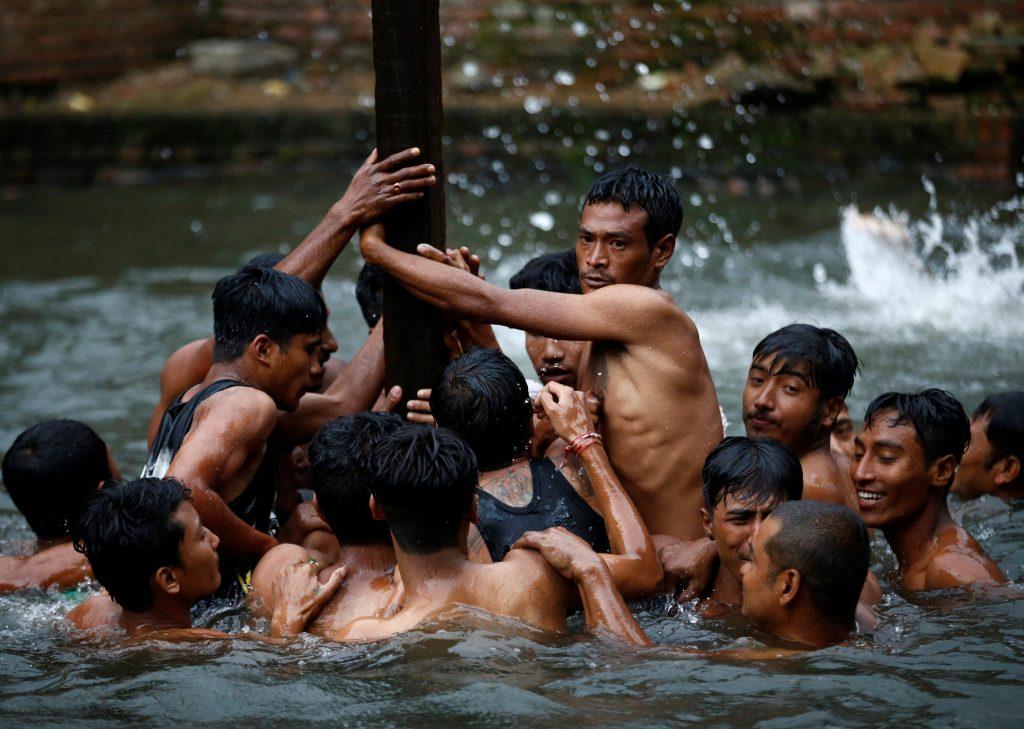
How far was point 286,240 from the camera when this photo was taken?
10.7 metres

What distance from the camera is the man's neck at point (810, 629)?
3744mm

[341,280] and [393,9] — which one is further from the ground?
[393,9]

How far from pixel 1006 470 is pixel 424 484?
115 inches

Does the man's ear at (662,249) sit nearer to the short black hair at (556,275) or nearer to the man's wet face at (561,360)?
the man's wet face at (561,360)

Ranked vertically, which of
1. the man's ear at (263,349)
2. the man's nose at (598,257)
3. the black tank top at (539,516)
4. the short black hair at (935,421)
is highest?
the man's nose at (598,257)

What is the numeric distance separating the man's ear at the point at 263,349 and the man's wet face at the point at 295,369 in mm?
24

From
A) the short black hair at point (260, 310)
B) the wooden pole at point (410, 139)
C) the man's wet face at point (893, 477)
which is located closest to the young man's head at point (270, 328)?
the short black hair at point (260, 310)

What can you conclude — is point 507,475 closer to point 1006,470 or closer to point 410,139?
point 410,139

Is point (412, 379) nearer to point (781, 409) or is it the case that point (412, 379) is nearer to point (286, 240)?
point (781, 409)

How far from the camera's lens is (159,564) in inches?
153

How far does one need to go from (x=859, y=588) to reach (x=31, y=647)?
2.68 meters

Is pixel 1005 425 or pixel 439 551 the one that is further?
pixel 1005 425

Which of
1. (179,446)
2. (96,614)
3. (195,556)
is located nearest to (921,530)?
(195,556)

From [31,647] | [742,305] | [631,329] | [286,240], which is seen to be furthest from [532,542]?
[286,240]
